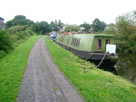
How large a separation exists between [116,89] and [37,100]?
11.4ft

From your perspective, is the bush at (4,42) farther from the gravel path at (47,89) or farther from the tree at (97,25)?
the tree at (97,25)

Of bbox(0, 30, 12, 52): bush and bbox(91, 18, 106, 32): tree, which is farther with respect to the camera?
bbox(91, 18, 106, 32): tree

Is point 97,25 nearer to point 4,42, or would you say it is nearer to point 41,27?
point 41,27

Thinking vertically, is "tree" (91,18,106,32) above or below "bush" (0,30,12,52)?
above

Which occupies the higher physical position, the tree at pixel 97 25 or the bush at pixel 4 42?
the tree at pixel 97 25

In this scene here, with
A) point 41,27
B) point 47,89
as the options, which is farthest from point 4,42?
point 41,27

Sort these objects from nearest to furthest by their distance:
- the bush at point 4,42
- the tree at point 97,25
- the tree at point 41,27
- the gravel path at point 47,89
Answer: the gravel path at point 47,89 → the bush at point 4,42 → the tree at point 41,27 → the tree at point 97,25

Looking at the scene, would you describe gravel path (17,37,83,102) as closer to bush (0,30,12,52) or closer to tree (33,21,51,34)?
bush (0,30,12,52)

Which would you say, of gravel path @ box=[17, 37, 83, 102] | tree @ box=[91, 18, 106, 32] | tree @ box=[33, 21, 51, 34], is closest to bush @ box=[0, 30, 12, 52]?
gravel path @ box=[17, 37, 83, 102]

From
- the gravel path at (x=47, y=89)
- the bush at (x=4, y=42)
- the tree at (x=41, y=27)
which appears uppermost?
the tree at (x=41, y=27)

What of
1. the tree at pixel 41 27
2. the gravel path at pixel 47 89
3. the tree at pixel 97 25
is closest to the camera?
the gravel path at pixel 47 89

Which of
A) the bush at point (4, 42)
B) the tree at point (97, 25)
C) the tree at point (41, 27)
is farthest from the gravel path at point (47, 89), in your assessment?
the tree at point (97, 25)

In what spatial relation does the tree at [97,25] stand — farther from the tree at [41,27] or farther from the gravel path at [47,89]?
the gravel path at [47,89]

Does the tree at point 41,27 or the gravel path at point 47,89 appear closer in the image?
the gravel path at point 47,89
